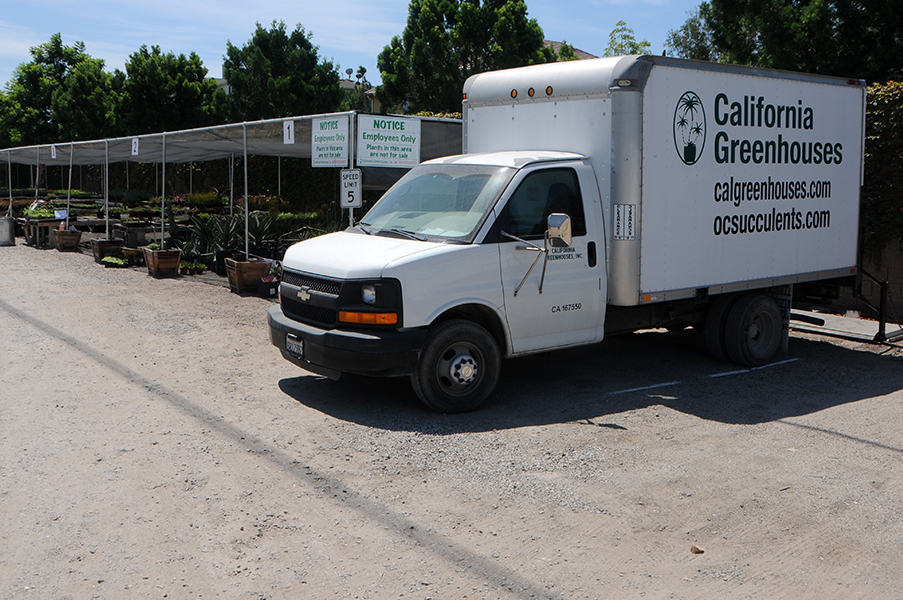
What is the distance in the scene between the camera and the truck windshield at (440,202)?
7270 millimetres

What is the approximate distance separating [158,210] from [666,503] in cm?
2364

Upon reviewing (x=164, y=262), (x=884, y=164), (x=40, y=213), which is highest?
(x=884, y=164)

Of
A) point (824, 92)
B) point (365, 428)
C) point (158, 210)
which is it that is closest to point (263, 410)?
point (365, 428)

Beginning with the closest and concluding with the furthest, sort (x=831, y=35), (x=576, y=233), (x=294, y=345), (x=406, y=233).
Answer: (x=294, y=345) → (x=406, y=233) → (x=576, y=233) → (x=831, y=35)

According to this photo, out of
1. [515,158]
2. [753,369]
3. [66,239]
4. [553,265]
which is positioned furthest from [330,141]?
[66,239]

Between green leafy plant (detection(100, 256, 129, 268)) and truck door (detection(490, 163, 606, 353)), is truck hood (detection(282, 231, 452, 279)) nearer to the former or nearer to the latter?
truck door (detection(490, 163, 606, 353))

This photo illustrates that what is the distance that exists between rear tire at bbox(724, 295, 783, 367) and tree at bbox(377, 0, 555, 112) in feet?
83.6

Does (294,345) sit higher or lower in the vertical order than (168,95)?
lower

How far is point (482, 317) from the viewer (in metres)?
7.38

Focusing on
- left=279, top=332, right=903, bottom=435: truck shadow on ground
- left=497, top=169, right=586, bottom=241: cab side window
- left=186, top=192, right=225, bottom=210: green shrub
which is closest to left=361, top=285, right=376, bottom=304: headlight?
left=279, top=332, right=903, bottom=435: truck shadow on ground

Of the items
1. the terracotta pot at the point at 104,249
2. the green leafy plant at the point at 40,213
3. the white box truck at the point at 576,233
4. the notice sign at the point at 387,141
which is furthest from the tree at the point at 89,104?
the white box truck at the point at 576,233

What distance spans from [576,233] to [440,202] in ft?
4.02

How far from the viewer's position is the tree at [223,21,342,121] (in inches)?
1547

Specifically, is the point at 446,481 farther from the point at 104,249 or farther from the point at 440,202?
the point at 104,249
